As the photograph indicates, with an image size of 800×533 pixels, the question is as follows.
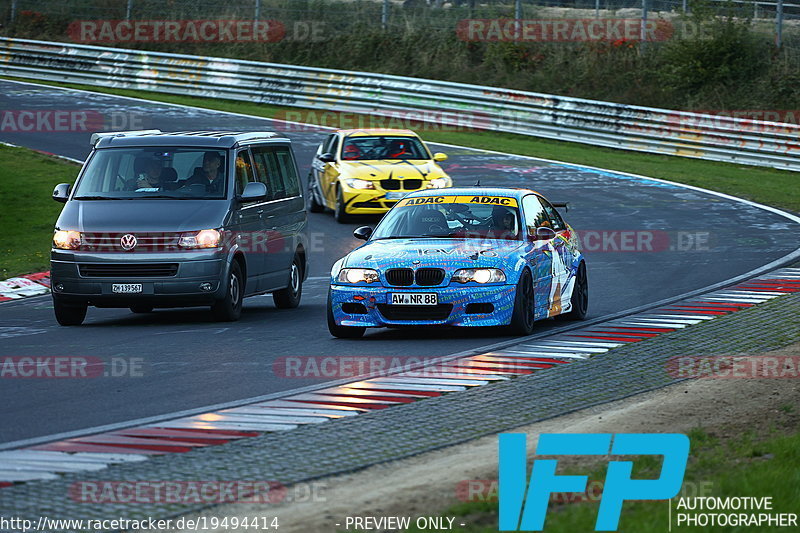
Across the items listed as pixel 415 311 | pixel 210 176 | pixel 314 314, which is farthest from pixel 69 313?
pixel 415 311

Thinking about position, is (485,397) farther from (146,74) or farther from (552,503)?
(146,74)

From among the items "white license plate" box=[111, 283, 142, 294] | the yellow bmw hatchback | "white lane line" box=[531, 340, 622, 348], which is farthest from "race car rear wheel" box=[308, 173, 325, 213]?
"white lane line" box=[531, 340, 622, 348]

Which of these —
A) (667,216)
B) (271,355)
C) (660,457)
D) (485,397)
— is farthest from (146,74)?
(660,457)

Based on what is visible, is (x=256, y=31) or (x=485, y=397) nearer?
(x=485, y=397)

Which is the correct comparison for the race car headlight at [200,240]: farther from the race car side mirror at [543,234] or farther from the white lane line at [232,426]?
the white lane line at [232,426]

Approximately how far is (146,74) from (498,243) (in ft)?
96.8

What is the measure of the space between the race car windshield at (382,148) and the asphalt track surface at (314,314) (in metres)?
1.26

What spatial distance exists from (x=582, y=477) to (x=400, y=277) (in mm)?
Result: 6394

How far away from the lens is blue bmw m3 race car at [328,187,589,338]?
526 inches

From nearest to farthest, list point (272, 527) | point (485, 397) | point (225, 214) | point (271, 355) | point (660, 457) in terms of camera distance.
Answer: point (272, 527) → point (660, 457) → point (485, 397) → point (271, 355) → point (225, 214)

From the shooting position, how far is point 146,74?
4166 centimetres

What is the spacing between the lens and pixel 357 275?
1361cm

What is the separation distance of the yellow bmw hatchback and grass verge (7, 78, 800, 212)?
701cm

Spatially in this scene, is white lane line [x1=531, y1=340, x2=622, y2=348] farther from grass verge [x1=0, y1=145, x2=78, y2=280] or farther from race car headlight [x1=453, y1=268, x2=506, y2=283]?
grass verge [x1=0, y1=145, x2=78, y2=280]
